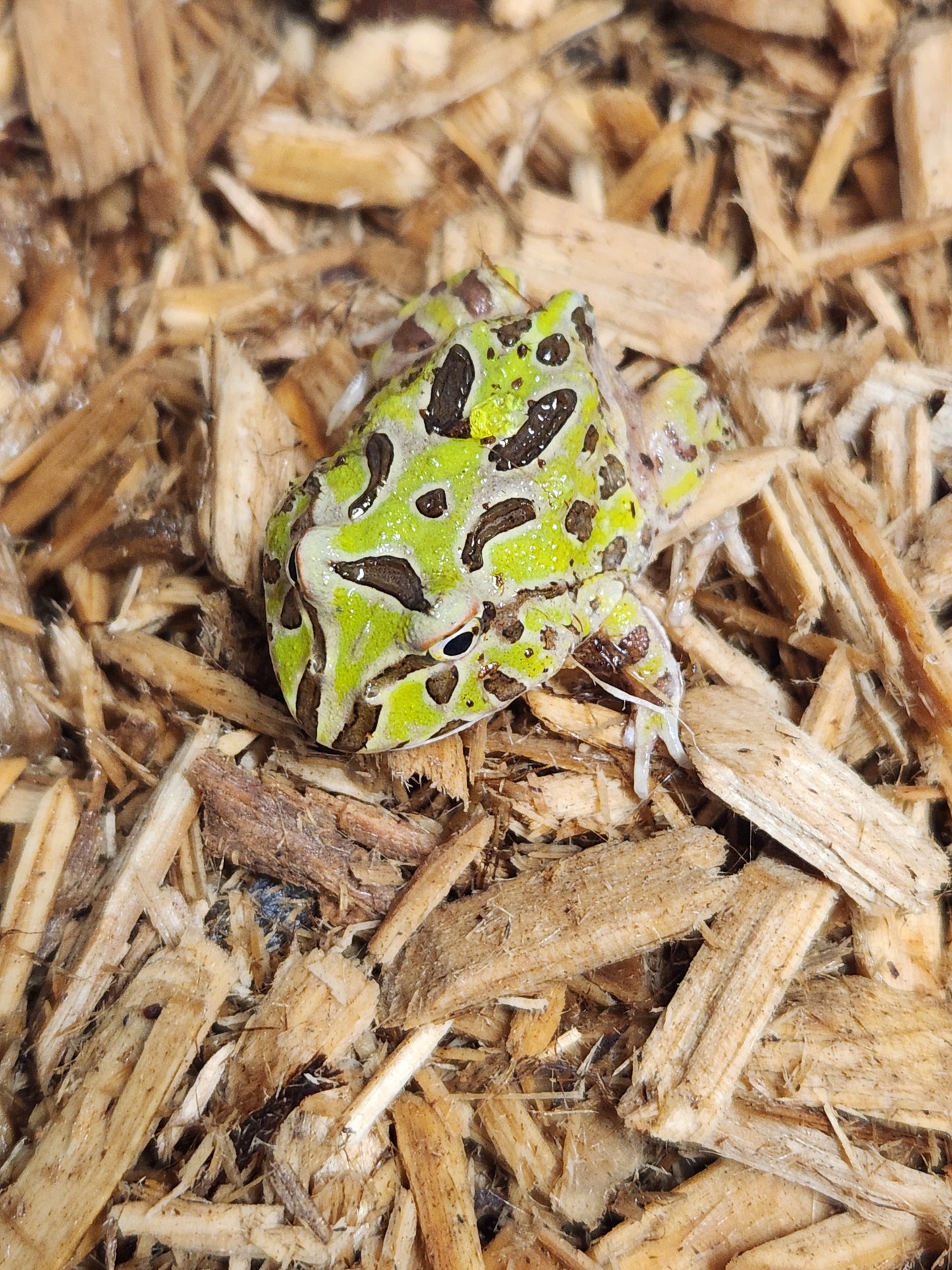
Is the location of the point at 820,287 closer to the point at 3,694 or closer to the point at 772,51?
the point at 772,51

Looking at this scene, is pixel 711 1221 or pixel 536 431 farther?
pixel 536 431

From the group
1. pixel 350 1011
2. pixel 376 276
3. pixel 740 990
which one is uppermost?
pixel 376 276

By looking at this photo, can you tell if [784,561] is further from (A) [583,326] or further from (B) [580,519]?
(A) [583,326]

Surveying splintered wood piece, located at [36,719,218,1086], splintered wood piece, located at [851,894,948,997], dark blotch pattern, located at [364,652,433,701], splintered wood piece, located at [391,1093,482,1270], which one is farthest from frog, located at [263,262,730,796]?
splintered wood piece, located at [391,1093,482,1270]

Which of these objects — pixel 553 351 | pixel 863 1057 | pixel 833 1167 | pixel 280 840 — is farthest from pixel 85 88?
pixel 833 1167

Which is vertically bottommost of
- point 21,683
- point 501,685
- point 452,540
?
point 501,685

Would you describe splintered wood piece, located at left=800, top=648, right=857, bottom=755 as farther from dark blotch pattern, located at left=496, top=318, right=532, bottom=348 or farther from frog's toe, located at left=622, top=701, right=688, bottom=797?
dark blotch pattern, located at left=496, top=318, right=532, bottom=348

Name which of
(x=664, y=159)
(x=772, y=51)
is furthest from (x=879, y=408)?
(x=772, y=51)
